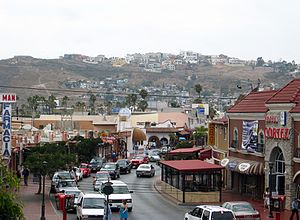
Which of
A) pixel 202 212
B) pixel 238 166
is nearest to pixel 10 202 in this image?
pixel 202 212

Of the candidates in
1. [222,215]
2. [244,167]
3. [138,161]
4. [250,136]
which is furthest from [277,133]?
[138,161]

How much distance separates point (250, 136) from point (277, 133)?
6.83 metres

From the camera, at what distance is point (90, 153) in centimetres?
8125

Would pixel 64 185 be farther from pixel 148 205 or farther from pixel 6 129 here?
pixel 148 205

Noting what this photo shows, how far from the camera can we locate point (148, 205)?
43781 mm

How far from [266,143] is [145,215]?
11737 millimetres

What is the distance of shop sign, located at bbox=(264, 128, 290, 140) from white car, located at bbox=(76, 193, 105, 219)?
13.4 metres

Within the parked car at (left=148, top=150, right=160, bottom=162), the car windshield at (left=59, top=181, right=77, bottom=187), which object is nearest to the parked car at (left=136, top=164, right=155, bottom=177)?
the parked car at (left=148, top=150, right=160, bottom=162)

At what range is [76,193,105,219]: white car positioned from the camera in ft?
107

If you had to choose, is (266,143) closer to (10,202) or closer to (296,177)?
(296,177)

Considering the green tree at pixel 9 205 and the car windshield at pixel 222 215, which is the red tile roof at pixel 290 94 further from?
the green tree at pixel 9 205

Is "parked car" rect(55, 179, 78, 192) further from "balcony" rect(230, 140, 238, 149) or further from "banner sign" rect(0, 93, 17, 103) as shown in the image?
"balcony" rect(230, 140, 238, 149)

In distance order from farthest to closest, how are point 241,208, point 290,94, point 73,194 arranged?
1. point 290,94
2. point 73,194
3. point 241,208

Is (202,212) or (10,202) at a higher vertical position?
(10,202)
